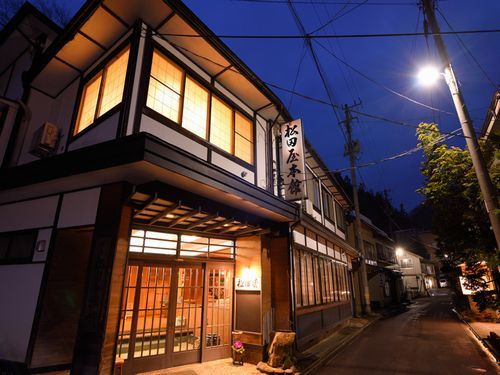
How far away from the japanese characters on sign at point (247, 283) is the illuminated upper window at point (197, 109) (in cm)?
427

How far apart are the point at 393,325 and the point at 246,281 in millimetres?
13262

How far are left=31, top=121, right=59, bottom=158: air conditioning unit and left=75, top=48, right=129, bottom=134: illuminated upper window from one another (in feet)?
2.60

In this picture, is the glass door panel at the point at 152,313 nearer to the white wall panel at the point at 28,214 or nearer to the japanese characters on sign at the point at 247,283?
the japanese characters on sign at the point at 247,283

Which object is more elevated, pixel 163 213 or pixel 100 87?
pixel 100 87

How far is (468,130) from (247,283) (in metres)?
8.11

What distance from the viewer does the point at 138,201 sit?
21.7 ft

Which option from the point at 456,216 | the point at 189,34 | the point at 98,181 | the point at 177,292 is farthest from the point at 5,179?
the point at 456,216

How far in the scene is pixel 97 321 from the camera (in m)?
5.43

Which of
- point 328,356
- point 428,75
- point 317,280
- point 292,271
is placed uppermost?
point 428,75

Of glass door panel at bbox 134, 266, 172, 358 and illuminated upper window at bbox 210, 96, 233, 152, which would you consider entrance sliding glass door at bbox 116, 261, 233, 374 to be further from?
illuminated upper window at bbox 210, 96, 233, 152

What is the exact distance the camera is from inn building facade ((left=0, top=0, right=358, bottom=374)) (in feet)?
19.7

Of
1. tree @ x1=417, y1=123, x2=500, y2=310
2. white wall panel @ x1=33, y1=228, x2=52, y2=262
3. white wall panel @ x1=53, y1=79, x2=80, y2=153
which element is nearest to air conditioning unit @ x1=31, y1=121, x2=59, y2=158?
white wall panel @ x1=53, y1=79, x2=80, y2=153

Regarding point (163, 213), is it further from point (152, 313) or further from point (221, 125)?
point (221, 125)

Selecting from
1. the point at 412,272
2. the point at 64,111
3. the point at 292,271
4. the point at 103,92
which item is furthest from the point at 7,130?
the point at 412,272
